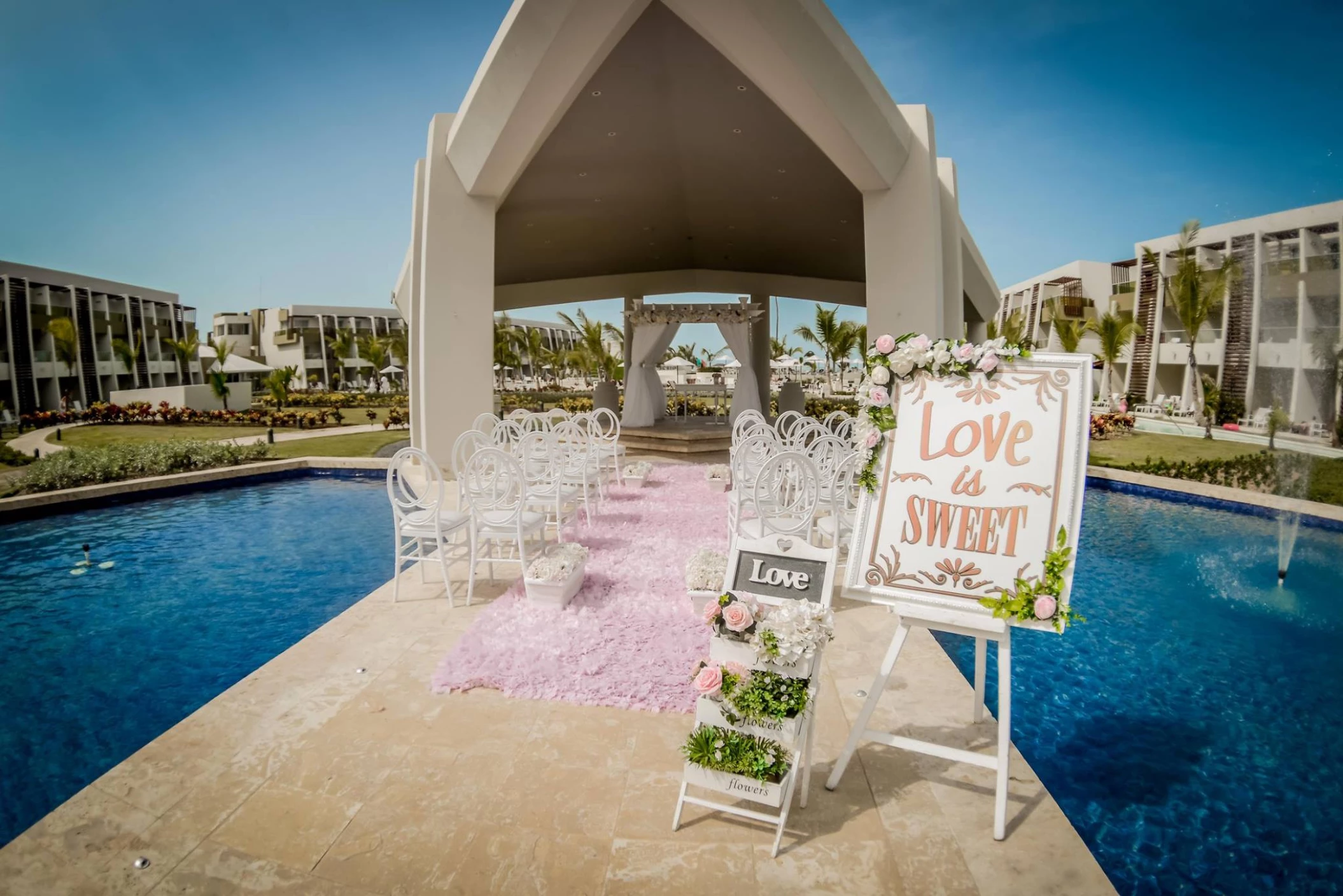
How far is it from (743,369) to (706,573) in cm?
1129

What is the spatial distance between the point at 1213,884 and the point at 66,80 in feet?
79.3

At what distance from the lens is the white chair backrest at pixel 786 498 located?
5.00 m

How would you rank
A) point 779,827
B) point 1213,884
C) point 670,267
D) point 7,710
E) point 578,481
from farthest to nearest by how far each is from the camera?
point 670,267, point 578,481, point 7,710, point 1213,884, point 779,827

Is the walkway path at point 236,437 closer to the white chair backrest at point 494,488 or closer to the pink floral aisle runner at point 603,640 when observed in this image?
the white chair backrest at point 494,488

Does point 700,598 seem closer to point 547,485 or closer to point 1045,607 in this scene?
point 1045,607

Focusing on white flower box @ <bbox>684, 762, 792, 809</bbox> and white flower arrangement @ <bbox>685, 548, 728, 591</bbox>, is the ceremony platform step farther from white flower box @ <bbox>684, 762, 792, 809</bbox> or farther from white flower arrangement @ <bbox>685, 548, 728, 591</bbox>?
white flower box @ <bbox>684, 762, 792, 809</bbox>

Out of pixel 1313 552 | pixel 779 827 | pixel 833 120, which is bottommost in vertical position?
pixel 1313 552

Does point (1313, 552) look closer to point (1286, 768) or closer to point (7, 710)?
point (1286, 768)

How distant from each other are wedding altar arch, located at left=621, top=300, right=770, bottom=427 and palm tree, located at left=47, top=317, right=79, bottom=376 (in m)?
30.1

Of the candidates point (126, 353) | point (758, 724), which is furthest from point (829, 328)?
point (126, 353)

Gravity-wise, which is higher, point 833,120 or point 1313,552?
point 833,120

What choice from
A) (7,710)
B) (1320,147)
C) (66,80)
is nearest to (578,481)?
(7,710)

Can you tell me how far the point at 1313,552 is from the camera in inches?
329

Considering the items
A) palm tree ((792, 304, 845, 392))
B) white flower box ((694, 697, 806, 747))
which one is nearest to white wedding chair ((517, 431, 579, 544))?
Answer: white flower box ((694, 697, 806, 747))
